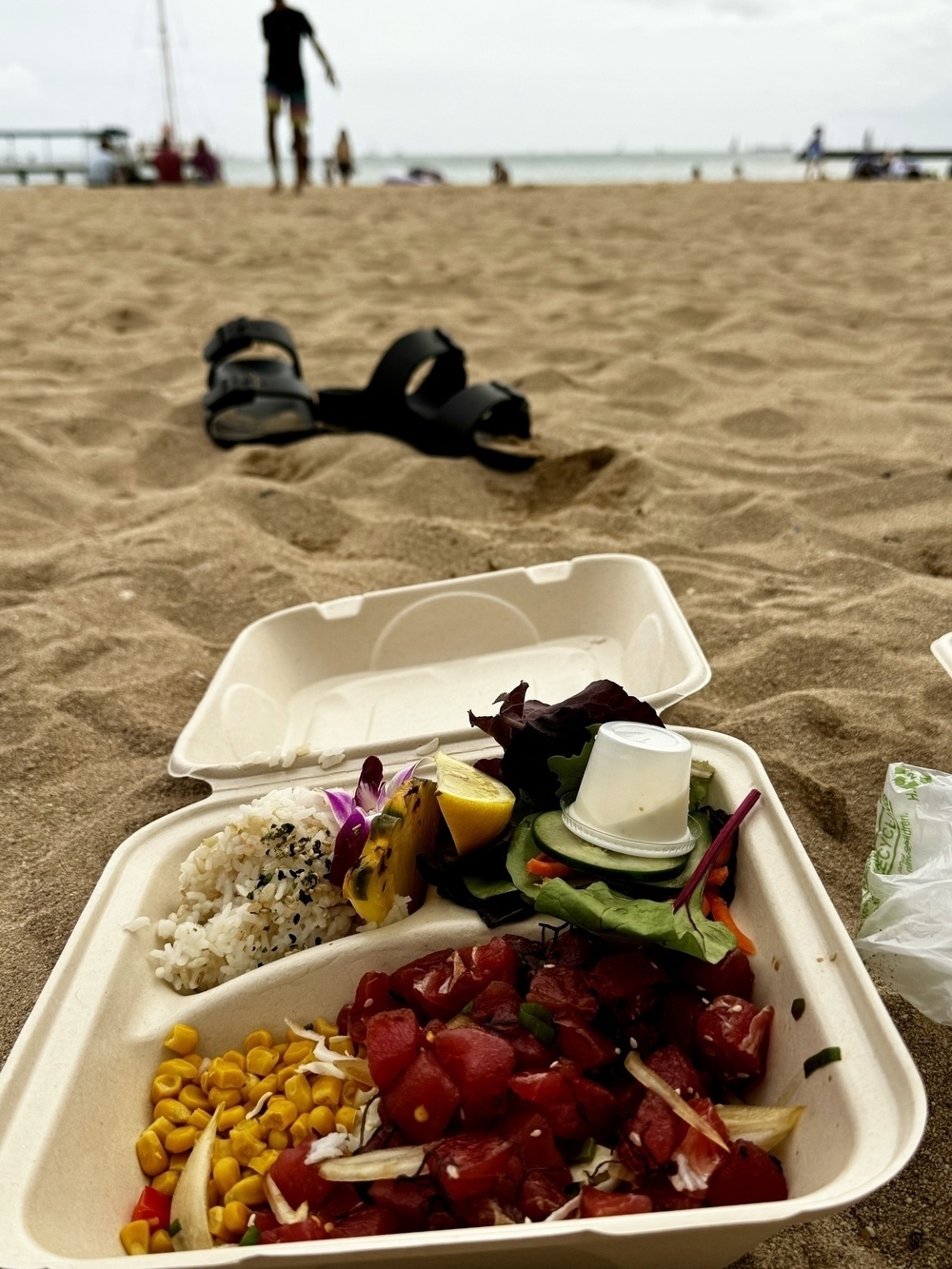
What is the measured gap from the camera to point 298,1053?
131 cm

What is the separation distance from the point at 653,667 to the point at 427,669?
56 cm

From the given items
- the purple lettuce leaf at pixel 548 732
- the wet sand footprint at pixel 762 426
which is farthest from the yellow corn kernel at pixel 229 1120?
the wet sand footprint at pixel 762 426

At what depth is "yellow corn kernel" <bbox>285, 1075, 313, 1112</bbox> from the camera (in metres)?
1.22

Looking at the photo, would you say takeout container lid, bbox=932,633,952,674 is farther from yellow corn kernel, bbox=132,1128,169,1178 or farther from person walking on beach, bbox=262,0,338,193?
person walking on beach, bbox=262,0,338,193

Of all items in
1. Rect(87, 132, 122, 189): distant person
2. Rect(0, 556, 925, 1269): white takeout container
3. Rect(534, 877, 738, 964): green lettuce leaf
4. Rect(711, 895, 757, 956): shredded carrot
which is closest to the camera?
Rect(0, 556, 925, 1269): white takeout container

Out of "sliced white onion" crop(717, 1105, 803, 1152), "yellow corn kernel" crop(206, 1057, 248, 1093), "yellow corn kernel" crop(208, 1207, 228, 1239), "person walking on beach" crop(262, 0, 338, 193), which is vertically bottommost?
"yellow corn kernel" crop(208, 1207, 228, 1239)

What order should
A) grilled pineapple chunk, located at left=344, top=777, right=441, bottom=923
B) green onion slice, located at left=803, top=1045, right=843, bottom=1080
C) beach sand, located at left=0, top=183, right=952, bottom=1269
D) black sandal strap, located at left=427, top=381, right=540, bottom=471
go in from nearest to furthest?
green onion slice, located at left=803, top=1045, right=843, bottom=1080, grilled pineapple chunk, located at left=344, top=777, right=441, bottom=923, beach sand, located at left=0, top=183, right=952, bottom=1269, black sandal strap, located at left=427, top=381, right=540, bottom=471

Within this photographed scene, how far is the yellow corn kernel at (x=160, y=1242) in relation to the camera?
1.11 metres

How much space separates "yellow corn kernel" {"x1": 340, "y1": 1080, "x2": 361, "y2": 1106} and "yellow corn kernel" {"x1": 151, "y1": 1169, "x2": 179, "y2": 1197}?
0.72 ft

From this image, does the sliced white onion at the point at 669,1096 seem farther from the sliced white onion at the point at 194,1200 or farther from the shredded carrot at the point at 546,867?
the sliced white onion at the point at 194,1200

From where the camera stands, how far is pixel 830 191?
11312 mm

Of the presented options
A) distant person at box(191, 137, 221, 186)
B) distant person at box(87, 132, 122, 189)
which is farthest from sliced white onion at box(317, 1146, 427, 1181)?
distant person at box(191, 137, 221, 186)

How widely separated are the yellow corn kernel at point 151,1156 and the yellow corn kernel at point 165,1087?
7cm

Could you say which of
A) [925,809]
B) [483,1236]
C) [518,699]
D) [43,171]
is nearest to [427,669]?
[518,699]
